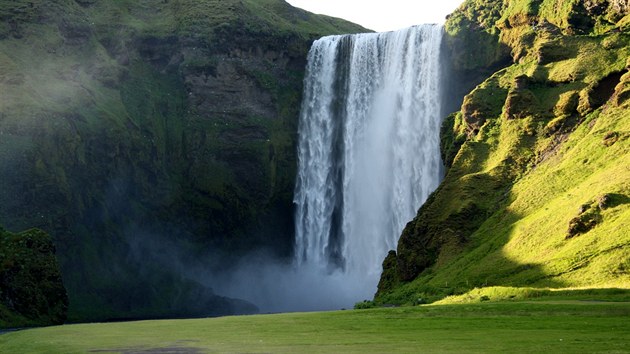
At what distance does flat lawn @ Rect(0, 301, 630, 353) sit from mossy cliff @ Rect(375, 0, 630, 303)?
550 inches

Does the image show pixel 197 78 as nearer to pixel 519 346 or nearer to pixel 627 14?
pixel 627 14

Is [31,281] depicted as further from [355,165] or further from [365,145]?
[365,145]

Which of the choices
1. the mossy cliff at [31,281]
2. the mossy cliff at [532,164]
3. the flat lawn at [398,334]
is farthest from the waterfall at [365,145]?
the flat lawn at [398,334]

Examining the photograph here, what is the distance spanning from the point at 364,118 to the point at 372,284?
25.0 metres

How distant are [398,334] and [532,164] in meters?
46.9

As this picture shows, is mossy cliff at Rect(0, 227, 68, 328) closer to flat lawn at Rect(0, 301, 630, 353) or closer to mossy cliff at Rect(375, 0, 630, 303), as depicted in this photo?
mossy cliff at Rect(375, 0, 630, 303)

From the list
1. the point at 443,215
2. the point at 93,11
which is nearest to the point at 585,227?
the point at 443,215

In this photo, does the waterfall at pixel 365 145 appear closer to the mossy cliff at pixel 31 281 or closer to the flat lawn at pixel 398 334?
the mossy cliff at pixel 31 281

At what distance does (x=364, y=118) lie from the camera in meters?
112

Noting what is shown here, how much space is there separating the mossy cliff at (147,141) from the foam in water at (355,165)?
395cm

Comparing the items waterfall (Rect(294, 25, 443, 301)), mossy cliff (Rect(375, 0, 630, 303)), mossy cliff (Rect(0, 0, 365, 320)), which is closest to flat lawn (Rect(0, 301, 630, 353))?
mossy cliff (Rect(375, 0, 630, 303))

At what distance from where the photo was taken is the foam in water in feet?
328

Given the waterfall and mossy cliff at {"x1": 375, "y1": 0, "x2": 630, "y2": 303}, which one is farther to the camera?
the waterfall

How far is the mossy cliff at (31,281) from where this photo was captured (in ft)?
281
